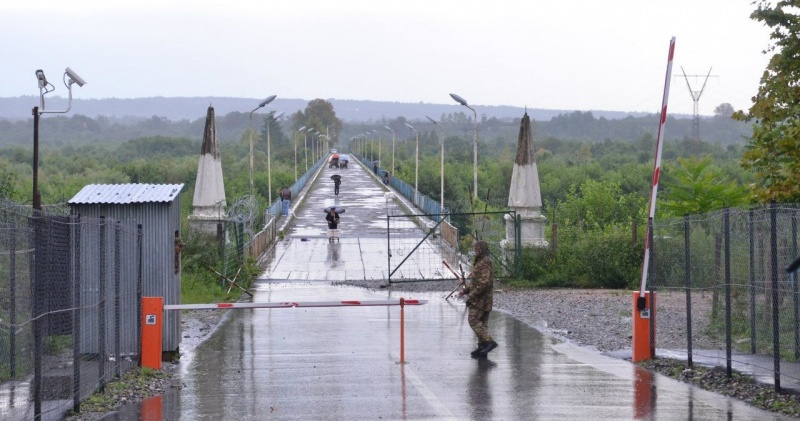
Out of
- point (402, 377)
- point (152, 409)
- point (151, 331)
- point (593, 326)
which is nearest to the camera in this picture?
point (152, 409)

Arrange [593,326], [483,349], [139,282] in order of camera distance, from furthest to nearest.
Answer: [593,326] → [483,349] → [139,282]

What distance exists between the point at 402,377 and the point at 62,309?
4.39 m

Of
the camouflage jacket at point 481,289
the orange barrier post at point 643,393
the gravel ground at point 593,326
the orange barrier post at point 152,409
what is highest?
the camouflage jacket at point 481,289

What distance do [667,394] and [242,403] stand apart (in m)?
4.66

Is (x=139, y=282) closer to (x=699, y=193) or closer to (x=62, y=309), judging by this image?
(x=62, y=309)

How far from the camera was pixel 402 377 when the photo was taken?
13789 mm

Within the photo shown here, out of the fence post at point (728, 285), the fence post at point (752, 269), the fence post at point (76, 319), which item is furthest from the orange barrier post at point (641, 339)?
the fence post at point (76, 319)

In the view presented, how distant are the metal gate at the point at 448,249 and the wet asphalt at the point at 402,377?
612 centimetres

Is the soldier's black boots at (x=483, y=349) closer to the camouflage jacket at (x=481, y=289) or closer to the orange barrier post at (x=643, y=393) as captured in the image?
the camouflage jacket at (x=481, y=289)

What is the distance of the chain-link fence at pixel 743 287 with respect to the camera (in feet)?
41.7

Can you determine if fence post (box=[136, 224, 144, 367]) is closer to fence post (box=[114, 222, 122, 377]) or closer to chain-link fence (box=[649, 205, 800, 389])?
fence post (box=[114, 222, 122, 377])

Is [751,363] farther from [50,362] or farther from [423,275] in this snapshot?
[423,275]

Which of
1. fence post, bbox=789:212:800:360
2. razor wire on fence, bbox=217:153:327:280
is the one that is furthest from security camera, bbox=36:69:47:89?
fence post, bbox=789:212:800:360

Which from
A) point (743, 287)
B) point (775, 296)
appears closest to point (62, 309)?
point (775, 296)
